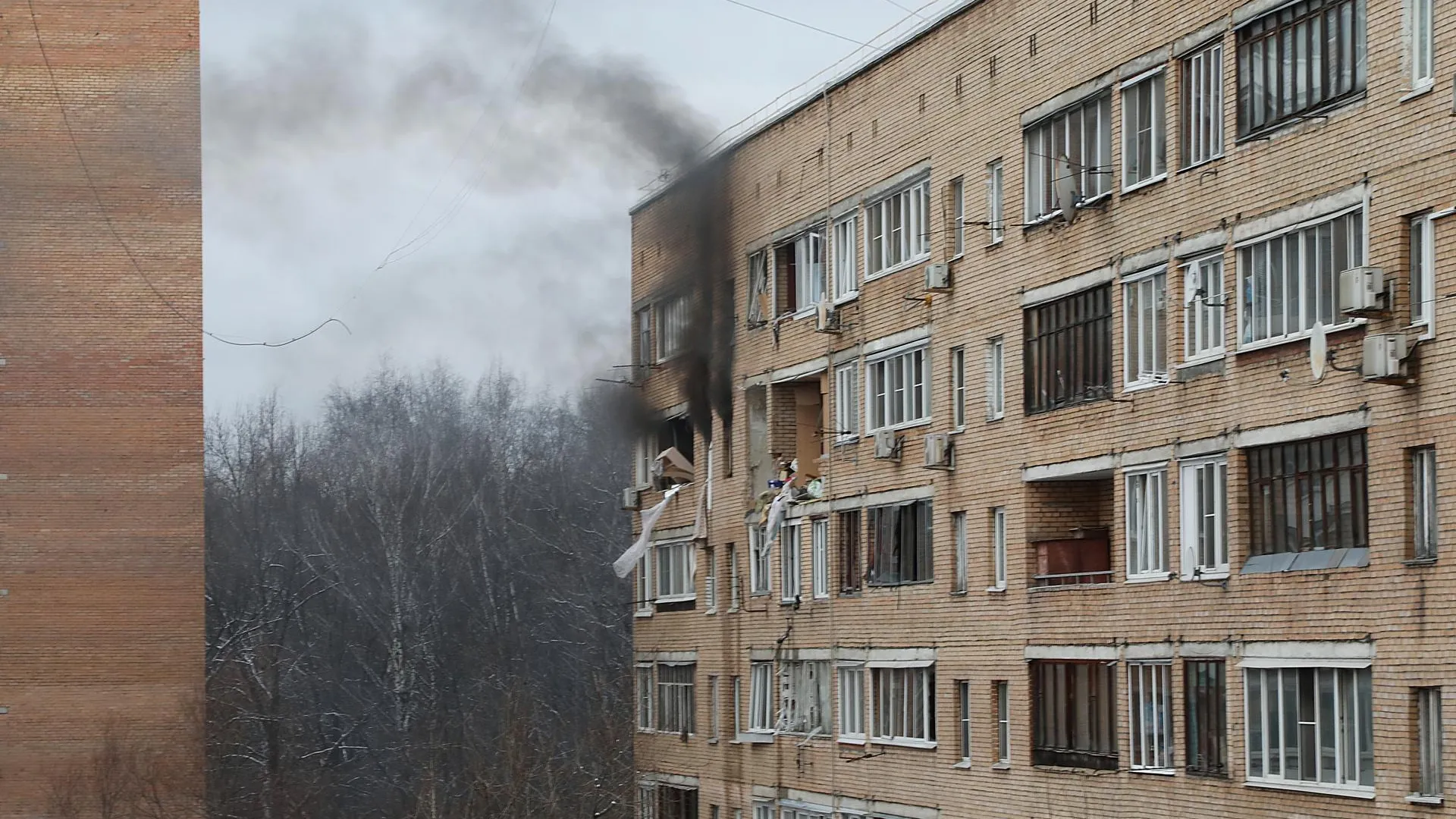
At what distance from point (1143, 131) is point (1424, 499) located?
282 inches

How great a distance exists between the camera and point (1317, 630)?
21703mm

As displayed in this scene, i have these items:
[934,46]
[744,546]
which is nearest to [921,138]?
[934,46]

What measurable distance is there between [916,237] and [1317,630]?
11877 millimetres

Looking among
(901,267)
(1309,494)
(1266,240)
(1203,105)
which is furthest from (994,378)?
(1309,494)

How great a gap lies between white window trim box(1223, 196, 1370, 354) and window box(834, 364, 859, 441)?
36.4 ft

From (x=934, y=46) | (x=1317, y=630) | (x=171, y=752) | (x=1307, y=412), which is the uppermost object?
(x=934, y=46)

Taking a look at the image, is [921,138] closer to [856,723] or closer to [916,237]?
[916,237]

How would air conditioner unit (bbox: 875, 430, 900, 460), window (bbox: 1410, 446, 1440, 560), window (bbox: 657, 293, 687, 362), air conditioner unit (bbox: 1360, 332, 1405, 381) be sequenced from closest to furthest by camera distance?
1. air conditioner unit (bbox: 1360, 332, 1405, 381)
2. window (bbox: 1410, 446, 1440, 560)
3. air conditioner unit (bbox: 875, 430, 900, 460)
4. window (bbox: 657, 293, 687, 362)

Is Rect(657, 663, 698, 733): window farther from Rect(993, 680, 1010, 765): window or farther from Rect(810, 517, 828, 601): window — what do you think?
Rect(993, 680, 1010, 765): window

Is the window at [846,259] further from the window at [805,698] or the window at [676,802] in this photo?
the window at [676,802]

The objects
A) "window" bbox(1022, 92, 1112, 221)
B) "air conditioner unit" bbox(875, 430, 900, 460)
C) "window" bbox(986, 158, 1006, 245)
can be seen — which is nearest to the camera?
"window" bbox(1022, 92, 1112, 221)

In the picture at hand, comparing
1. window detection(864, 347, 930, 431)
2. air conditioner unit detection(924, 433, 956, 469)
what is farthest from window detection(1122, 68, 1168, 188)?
window detection(864, 347, 930, 431)

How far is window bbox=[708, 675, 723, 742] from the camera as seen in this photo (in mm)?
38625

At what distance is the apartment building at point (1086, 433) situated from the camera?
67.9 feet
